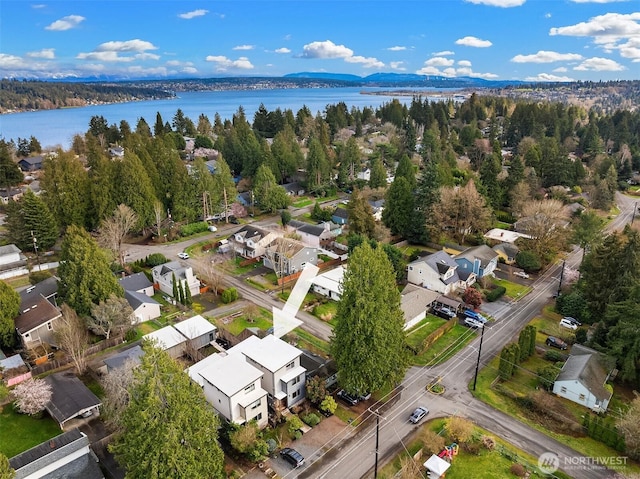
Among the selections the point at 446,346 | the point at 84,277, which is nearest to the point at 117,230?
the point at 84,277

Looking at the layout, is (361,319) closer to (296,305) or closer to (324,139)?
(296,305)

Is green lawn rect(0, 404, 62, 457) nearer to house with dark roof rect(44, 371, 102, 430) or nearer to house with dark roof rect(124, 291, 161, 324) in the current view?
house with dark roof rect(44, 371, 102, 430)

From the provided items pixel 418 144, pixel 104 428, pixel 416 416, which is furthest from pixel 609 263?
pixel 418 144

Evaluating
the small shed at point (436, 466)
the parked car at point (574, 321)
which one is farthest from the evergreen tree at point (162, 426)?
the parked car at point (574, 321)

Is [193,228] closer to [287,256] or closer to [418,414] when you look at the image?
[287,256]

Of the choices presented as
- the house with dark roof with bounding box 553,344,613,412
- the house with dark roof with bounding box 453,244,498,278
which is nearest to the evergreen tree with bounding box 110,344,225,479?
the house with dark roof with bounding box 553,344,613,412
